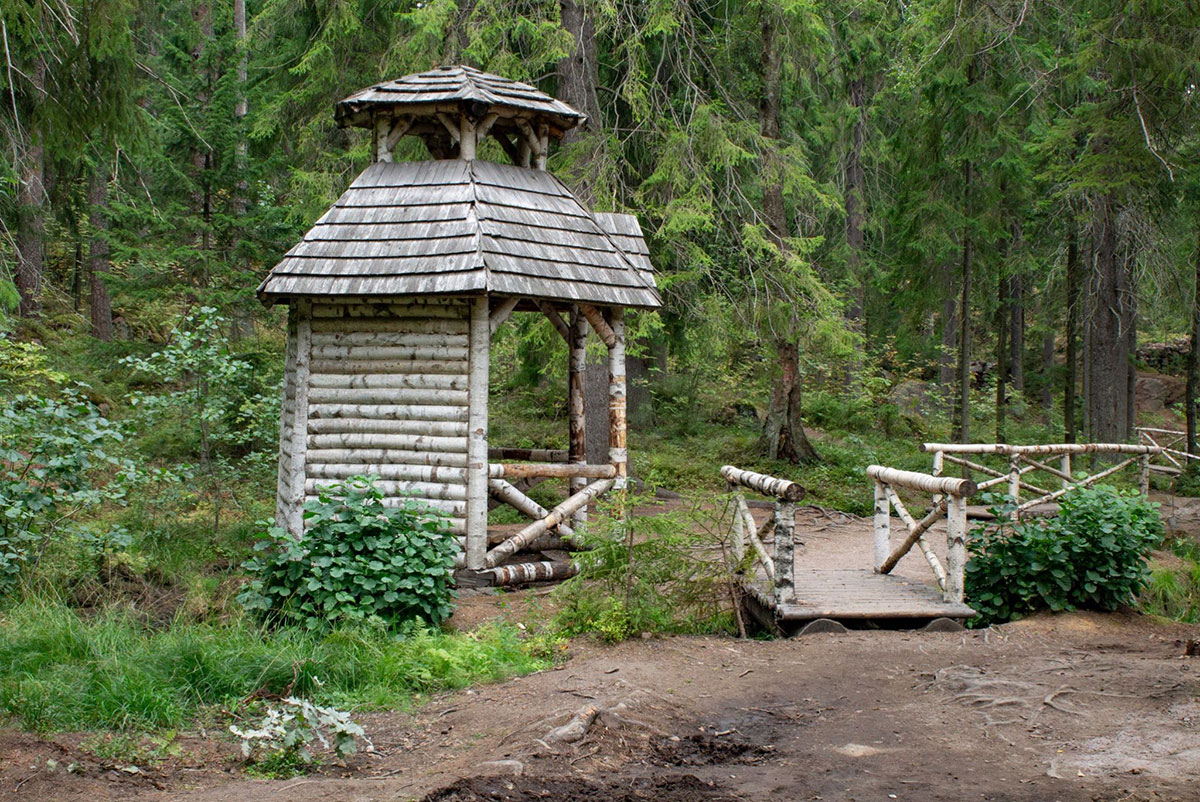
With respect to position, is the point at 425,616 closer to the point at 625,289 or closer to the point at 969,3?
the point at 625,289

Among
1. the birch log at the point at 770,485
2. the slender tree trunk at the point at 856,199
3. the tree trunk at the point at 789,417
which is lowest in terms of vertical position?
the birch log at the point at 770,485

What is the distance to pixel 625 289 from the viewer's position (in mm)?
10453

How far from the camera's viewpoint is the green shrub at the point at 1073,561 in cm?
850

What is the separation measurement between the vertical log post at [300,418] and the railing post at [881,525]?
5.71 metres

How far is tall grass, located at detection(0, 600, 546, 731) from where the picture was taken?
5.52 m

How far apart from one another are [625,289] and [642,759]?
20.4ft

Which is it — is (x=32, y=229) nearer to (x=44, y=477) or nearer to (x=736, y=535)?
(x=44, y=477)

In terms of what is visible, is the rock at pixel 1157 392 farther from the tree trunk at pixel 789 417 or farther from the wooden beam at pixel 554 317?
the wooden beam at pixel 554 317

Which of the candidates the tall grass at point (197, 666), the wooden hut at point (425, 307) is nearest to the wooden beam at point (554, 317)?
the wooden hut at point (425, 307)

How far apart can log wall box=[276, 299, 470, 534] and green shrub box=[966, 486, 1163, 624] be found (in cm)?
511

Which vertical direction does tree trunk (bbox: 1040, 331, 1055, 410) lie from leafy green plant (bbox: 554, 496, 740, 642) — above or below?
above

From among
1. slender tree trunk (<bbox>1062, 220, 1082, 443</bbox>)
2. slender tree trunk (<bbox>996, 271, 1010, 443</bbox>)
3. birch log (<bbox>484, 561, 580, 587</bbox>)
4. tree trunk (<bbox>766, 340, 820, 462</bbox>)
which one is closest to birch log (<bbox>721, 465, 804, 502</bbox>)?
birch log (<bbox>484, 561, 580, 587</bbox>)

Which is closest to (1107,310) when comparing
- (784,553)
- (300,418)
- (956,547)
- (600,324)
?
(600,324)

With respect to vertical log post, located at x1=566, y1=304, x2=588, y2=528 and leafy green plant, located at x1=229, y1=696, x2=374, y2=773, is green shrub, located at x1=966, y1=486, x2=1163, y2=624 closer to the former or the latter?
vertical log post, located at x1=566, y1=304, x2=588, y2=528
